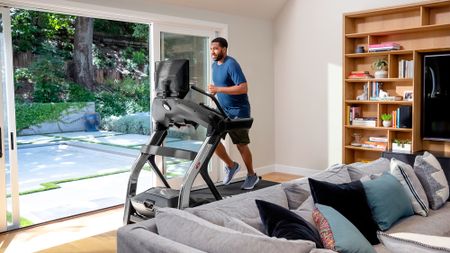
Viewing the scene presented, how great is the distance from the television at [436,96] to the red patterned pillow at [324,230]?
130 inches

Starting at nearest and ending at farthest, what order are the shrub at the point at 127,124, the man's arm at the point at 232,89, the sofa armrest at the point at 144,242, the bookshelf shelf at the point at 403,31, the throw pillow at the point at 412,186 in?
the sofa armrest at the point at 144,242, the throw pillow at the point at 412,186, the man's arm at the point at 232,89, the bookshelf shelf at the point at 403,31, the shrub at the point at 127,124

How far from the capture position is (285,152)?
621 cm

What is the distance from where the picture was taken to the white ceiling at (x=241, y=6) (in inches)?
199

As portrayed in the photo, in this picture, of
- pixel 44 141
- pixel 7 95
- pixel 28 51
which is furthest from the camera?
pixel 44 141

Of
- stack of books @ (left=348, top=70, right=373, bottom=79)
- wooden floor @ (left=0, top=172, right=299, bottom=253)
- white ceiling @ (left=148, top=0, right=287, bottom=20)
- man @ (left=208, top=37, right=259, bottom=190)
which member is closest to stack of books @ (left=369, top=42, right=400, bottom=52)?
stack of books @ (left=348, top=70, right=373, bottom=79)

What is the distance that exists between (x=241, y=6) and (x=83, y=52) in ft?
A: 14.6

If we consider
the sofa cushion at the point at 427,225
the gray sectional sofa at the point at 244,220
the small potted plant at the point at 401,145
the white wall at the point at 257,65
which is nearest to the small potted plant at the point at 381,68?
the small potted plant at the point at 401,145

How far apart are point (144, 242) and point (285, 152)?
15.4 feet

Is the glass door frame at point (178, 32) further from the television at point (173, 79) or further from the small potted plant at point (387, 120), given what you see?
the small potted plant at point (387, 120)

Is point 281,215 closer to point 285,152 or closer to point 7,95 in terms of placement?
point 7,95

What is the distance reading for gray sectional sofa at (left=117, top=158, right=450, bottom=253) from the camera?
1589mm

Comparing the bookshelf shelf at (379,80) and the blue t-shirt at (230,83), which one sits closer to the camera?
the blue t-shirt at (230,83)

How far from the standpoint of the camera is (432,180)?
299cm

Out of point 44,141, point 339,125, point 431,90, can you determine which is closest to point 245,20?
point 339,125
